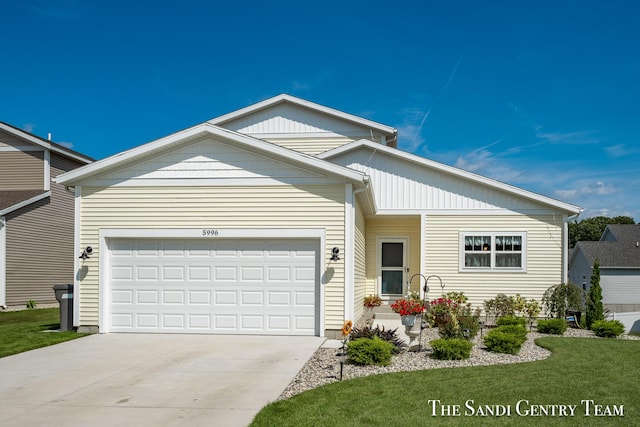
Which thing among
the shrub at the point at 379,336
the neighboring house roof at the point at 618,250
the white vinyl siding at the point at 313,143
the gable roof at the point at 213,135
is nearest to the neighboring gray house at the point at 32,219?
the white vinyl siding at the point at 313,143

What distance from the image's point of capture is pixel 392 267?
56.7ft

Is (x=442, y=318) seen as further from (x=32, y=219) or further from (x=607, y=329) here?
(x=32, y=219)

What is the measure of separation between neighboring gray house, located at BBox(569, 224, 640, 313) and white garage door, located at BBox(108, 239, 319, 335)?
26937 mm

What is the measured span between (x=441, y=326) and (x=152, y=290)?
634 cm

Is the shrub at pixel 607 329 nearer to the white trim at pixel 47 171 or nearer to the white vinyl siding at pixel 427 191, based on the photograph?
the white vinyl siding at pixel 427 191

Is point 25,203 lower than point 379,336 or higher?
higher

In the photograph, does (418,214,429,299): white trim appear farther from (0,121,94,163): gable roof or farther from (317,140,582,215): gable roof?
(0,121,94,163): gable roof

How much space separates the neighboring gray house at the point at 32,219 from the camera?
1936 centimetres

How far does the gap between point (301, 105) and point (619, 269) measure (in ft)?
83.6

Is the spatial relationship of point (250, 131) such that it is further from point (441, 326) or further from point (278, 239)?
point (441, 326)

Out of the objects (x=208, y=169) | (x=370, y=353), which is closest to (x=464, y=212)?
(x=208, y=169)

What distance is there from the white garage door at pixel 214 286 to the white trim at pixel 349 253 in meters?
0.68

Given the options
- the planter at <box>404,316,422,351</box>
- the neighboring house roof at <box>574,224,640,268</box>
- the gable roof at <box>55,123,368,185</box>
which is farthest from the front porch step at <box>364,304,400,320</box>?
the neighboring house roof at <box>574,224,640,268</box>

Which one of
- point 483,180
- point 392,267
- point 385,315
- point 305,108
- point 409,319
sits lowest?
point 385,315
